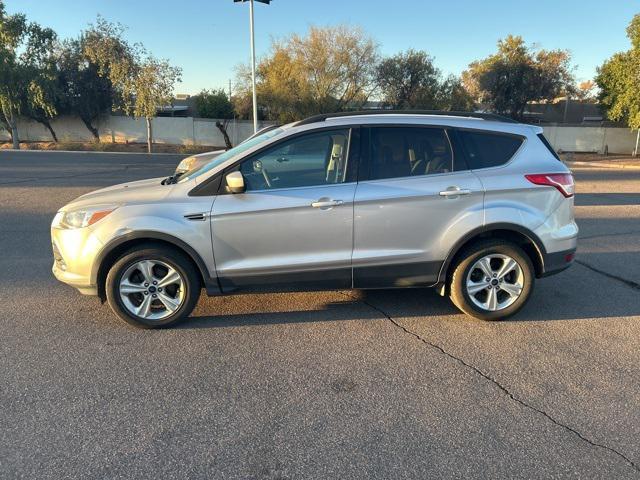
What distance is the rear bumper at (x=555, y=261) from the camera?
4.38 m

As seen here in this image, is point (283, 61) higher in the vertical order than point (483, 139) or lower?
higher

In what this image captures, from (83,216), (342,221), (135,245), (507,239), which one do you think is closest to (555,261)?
(507,239)

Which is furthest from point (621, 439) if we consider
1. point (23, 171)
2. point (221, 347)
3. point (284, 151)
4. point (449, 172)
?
point (23, 171)

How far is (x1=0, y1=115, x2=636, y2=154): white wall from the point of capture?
103ft

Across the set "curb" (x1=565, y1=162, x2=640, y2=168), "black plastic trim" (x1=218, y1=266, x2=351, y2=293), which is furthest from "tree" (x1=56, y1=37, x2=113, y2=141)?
"black plastic trim" (x1=218, y1=266, x2=351, y2=293)

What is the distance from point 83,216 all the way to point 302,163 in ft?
6.42

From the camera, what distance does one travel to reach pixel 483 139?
437 cm

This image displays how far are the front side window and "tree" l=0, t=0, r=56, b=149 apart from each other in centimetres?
3433

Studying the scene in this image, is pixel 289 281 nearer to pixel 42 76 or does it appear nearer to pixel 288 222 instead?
pixel 288 222

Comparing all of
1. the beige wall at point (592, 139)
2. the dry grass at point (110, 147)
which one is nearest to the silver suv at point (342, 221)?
the dry grass at point (110, 147)

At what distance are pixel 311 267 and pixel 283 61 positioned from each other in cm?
2822

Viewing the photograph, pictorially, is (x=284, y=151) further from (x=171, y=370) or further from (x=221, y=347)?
(x=171, y=370)

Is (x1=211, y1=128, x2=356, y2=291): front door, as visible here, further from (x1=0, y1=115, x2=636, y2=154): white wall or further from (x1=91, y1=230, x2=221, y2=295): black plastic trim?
(x1=0, y1=115, x2=636, y2=154): white wall

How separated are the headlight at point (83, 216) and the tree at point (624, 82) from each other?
29718 mm
